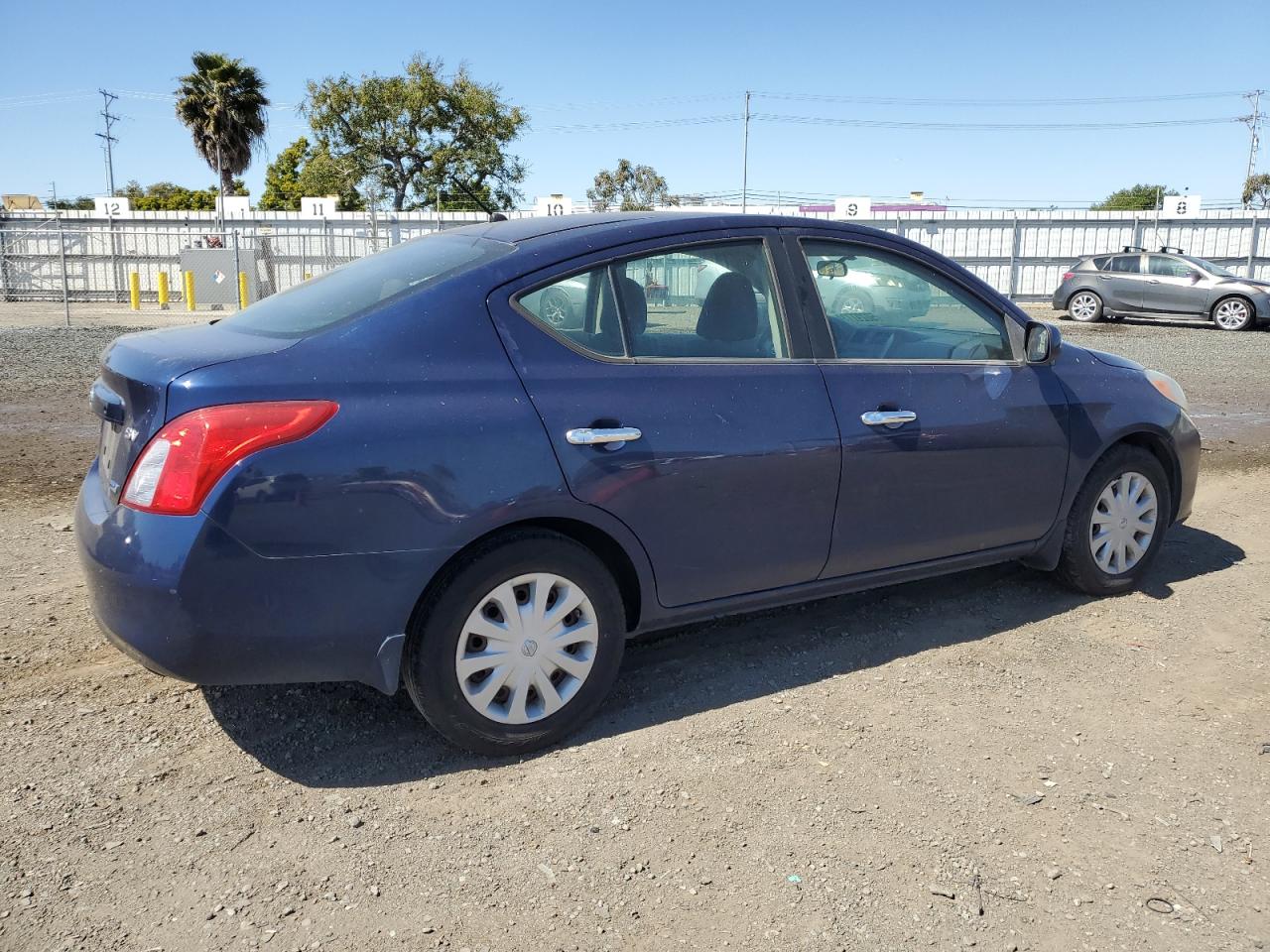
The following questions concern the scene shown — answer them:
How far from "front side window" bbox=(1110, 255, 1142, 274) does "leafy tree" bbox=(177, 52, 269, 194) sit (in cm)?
3756

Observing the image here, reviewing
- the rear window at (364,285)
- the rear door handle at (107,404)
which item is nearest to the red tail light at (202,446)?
the rear door handle at (107,404)

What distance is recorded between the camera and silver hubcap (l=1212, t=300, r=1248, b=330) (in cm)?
2003

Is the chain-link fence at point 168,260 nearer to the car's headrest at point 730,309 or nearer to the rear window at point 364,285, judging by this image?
the rear window at point 364,285

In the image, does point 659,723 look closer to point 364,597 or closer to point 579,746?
point 579,746

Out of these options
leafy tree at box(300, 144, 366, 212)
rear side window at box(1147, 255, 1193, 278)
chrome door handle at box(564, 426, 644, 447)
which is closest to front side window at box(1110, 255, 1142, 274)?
rear side window at box(1147, 255, 1193, 278)

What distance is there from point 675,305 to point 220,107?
48371mm

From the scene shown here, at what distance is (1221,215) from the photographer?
94.5ft

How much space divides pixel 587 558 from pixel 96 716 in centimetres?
172

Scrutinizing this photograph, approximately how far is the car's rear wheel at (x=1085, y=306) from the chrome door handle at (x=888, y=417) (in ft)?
65.8

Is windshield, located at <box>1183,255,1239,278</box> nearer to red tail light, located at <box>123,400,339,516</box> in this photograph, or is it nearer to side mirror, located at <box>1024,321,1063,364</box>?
side mirror, located at <box>1024,321,1063,364</box>

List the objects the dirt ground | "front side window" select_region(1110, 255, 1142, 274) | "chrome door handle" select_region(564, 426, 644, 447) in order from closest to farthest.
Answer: the dirt ground, "chrome door handle" select_region(564, 426, 644, 447), "front side window" select_region(1110, 255, 1142, 274)

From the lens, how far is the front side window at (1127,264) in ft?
69.9

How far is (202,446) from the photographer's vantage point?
2773 millimetres

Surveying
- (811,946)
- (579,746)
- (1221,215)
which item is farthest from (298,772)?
(1221,215)
